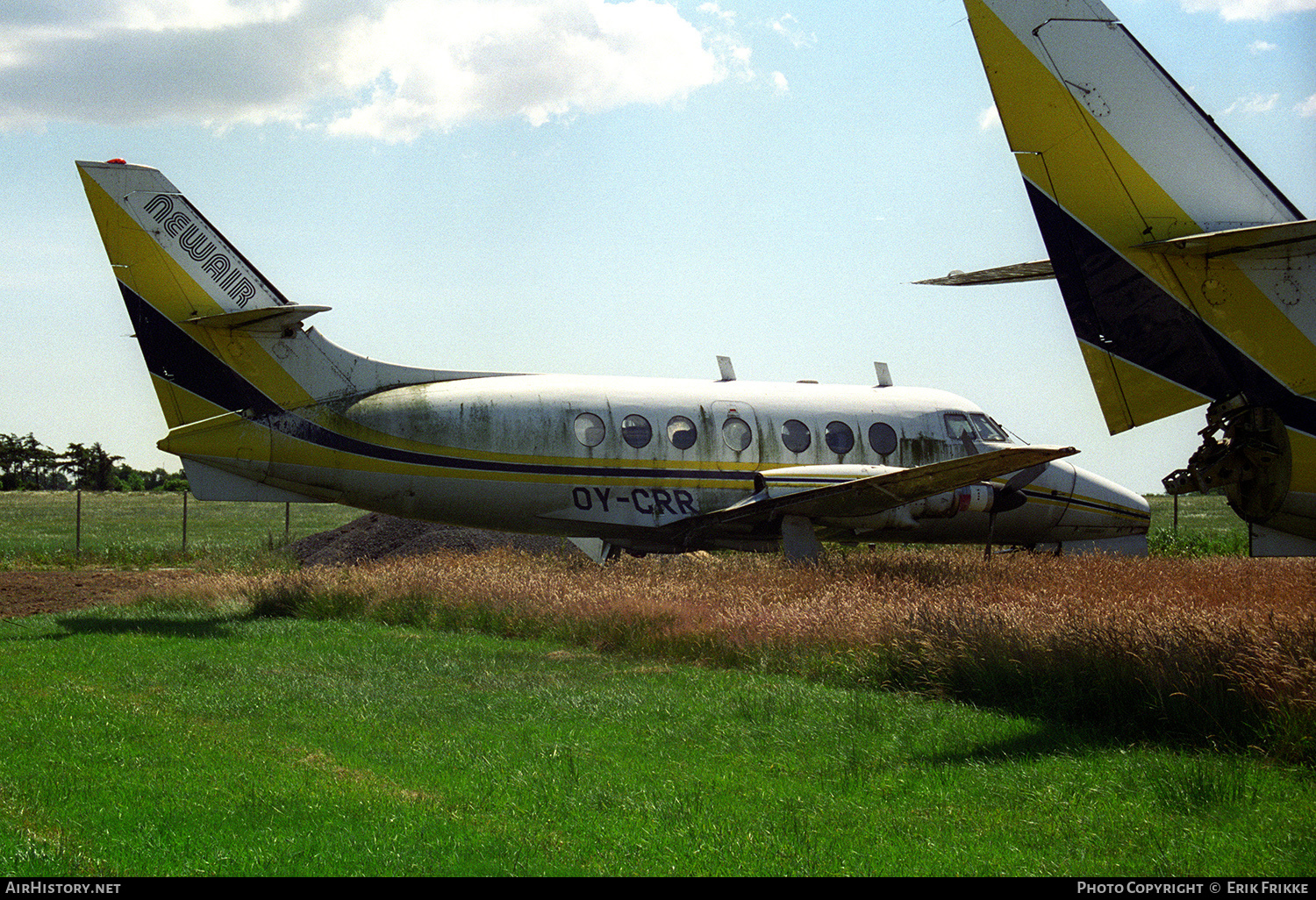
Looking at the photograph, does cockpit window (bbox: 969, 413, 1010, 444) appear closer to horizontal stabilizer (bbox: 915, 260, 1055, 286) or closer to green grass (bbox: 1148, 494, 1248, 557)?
green grass (bbox: 1148, 494, 1248, 557)

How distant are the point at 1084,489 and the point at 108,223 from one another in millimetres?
17088

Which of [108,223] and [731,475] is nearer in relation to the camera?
[108,223]

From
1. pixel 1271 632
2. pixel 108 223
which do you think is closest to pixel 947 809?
pixel 1271 632

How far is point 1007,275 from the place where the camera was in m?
11.3

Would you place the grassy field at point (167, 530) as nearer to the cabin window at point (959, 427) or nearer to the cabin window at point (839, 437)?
the cabin window at point (959, 427)

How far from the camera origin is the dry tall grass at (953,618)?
27.7 ft

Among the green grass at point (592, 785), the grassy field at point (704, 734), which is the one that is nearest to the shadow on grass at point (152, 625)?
the grassy field at point (704, 734)

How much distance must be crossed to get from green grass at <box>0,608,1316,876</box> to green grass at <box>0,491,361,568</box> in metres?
17.5

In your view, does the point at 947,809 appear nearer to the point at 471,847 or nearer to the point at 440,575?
the point at 471,847

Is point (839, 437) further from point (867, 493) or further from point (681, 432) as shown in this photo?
point (681, 432)

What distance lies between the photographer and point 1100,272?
8.38 metres

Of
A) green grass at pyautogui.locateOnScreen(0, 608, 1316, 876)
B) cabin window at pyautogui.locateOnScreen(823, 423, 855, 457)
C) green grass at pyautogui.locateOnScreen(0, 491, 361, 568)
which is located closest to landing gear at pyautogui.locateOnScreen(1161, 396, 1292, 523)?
green grass at pyautogui.locateOnScreen(0, 608, 1316, 876)

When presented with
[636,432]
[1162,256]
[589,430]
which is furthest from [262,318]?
[1162,256]

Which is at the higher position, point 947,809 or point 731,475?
point 731,475
